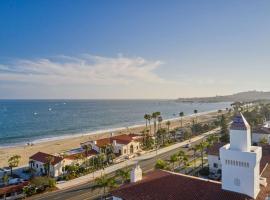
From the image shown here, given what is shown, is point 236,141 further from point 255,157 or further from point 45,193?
point 45,193

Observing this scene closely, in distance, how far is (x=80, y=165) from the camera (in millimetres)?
61469

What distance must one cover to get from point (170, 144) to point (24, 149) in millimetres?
47643

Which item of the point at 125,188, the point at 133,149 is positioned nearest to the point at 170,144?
the point at 133,149

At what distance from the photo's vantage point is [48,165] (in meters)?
56.4

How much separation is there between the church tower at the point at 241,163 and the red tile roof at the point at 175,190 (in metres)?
0.88

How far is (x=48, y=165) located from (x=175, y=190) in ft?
113

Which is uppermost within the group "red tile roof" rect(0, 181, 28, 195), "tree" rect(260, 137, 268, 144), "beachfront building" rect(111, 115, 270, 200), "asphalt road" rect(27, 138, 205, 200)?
"beachfront building" rect(111, 115, 270, 200)

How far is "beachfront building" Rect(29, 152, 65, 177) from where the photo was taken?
57062 millimetres

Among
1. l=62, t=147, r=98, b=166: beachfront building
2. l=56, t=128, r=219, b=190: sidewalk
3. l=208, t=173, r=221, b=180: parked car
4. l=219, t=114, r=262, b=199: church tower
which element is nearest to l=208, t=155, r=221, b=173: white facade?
l=208, t=173, r=221, b=180: parked car

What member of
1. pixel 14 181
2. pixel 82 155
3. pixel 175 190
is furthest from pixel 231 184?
pixel 82 155

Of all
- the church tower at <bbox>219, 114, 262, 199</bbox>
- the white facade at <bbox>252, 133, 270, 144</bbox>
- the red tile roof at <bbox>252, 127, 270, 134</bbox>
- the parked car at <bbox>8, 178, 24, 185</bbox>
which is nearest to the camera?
the church tower at <bbox>219, 114, 262, 199</bbox>

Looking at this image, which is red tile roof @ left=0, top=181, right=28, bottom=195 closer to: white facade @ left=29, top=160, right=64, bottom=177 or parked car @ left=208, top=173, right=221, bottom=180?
white facade @ left=29, top=160, right=64, bottom=177

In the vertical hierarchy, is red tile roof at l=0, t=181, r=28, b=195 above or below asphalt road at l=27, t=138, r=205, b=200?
above

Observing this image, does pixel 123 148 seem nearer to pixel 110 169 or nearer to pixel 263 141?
pixel 110 169
